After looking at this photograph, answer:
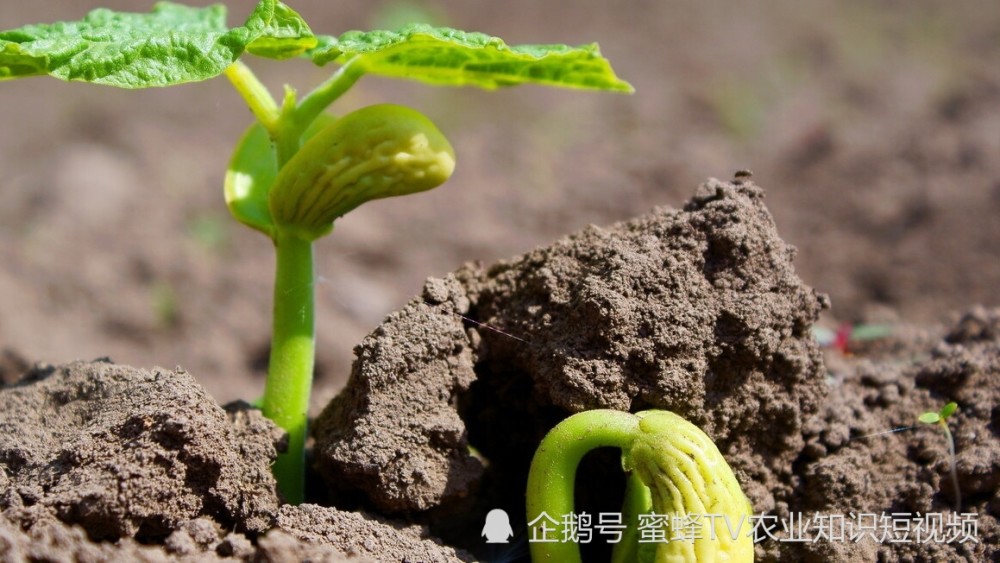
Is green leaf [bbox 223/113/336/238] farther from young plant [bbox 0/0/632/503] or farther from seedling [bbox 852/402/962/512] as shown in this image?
seedling [bbox 852/402/962/512]

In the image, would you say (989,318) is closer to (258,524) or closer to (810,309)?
A: (810,309)

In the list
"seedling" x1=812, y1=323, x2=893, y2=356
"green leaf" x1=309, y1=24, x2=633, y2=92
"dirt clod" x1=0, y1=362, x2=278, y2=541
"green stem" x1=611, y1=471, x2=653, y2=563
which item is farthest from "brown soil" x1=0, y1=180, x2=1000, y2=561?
"seedling" x1=812, y1=323, x2=893, y2=356

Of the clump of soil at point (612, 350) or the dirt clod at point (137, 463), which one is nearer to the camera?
the dirt clod at point (137, 463)

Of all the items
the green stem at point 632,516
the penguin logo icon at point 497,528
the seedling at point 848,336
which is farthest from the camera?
the seedling at point 848,336

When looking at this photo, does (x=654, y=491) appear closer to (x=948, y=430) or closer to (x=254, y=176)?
(x=948, y=430)

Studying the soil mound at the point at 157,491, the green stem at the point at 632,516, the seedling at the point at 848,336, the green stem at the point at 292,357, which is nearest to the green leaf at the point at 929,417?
the green stem at the point at 632,516

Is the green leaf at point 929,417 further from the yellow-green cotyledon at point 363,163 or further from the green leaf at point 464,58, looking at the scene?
the yellow-green cotyledon at point 363,163
